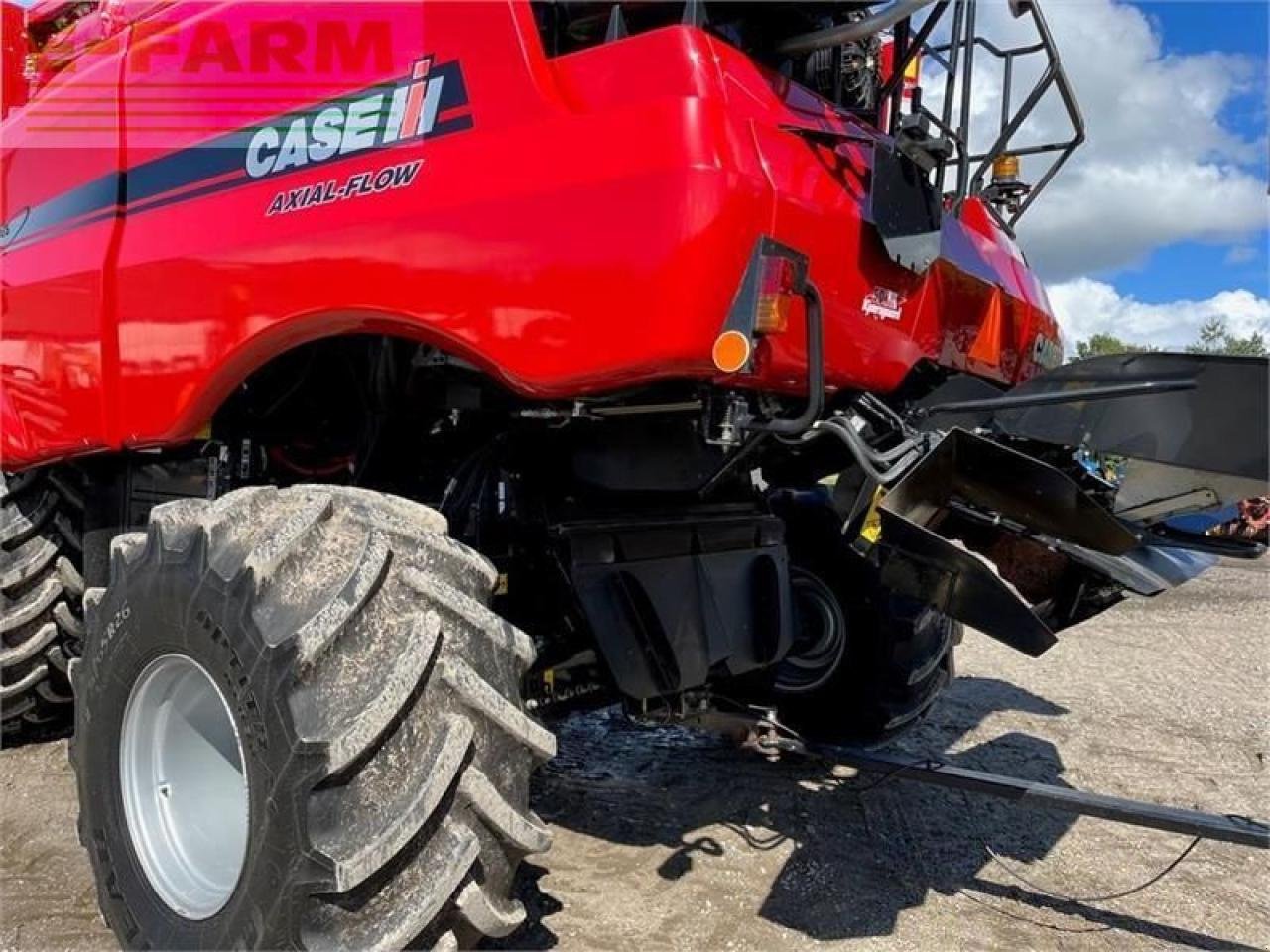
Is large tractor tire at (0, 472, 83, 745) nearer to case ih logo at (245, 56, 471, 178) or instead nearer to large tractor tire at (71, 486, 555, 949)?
large tractor tire at (71, 486, 555, 949)

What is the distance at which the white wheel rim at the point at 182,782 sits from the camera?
2.58 m

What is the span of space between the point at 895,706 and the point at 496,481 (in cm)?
201

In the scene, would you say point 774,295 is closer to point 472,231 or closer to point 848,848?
point 472,231

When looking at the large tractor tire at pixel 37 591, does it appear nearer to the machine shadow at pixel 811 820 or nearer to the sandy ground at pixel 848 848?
the sandy ground at pixel 848 848

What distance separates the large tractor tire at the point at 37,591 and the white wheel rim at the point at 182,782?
154 cm

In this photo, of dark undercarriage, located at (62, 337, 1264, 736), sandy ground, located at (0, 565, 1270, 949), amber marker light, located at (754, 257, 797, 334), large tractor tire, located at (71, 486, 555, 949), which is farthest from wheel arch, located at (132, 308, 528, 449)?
sandy ground, located at (0, 565, 1270, 949)

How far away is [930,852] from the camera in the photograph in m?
3.66

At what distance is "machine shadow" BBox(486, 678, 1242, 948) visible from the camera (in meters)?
3.22

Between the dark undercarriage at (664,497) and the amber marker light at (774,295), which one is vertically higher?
the amber marker light at (774,295)

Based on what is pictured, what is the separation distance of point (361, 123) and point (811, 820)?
9.01ft

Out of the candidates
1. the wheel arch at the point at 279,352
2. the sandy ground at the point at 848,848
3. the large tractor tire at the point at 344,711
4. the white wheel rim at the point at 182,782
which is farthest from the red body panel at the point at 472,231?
the sandy ground at the point at 848,848

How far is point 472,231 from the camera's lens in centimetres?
234

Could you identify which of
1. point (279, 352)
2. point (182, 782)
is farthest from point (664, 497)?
point (182, 782)

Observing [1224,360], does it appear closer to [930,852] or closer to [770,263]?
[770,263]
